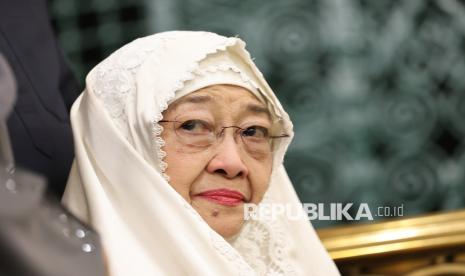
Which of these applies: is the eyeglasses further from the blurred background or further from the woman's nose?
the blurred background

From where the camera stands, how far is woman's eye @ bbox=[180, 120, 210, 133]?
135cm

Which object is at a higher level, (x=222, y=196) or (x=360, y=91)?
(x=360, y=91)

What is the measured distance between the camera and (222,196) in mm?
1354

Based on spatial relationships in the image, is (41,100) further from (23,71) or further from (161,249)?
(161,249)

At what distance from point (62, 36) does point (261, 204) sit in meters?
0.59

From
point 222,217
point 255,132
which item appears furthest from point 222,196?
point 255,132

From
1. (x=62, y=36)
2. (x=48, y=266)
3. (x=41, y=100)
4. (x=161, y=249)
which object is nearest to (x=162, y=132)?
(x=161, y=249)

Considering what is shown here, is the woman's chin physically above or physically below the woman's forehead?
below

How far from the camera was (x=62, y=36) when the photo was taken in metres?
1.73

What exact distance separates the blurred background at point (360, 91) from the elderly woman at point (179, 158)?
1.04 feet

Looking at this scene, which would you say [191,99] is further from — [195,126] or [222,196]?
[222,196]

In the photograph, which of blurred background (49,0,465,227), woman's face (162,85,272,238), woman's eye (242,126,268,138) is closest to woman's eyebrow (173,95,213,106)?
woman's face (162,85,272,238)

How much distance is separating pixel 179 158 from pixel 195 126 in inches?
2.5

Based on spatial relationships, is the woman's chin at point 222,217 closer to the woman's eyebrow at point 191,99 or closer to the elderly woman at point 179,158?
the elderly woman at point 179,158
